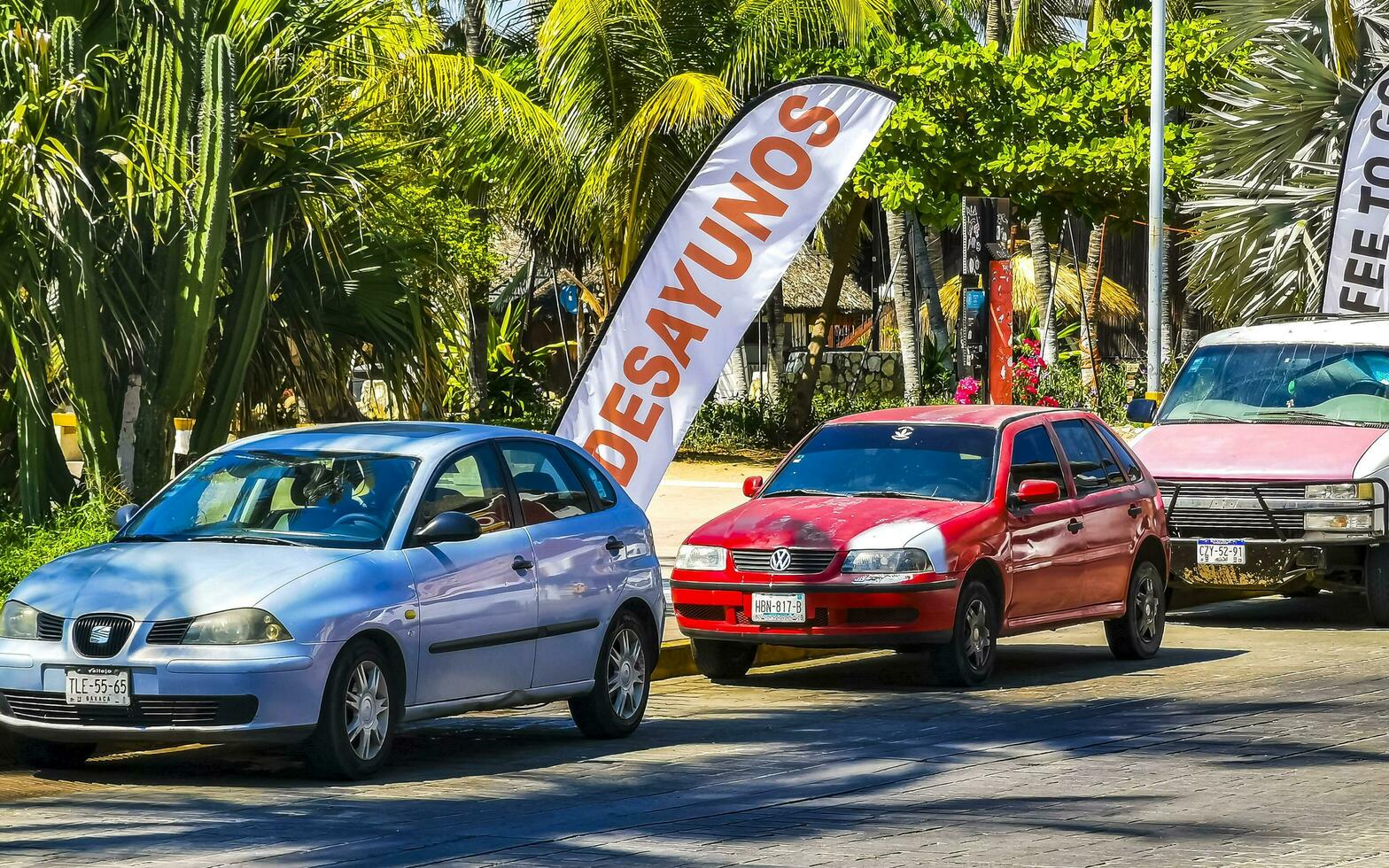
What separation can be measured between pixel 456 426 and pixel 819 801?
2836 millimetres

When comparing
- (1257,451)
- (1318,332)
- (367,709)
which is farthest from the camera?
(1318,332)

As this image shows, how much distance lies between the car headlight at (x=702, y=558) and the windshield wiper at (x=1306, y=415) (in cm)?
624

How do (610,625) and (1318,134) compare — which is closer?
(610,625)

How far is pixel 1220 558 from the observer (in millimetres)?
15227

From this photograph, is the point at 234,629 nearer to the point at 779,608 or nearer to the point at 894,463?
the point at 779,608

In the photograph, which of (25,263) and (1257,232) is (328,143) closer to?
(25,263)

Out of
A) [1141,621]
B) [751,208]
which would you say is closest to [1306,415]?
[1141,621]

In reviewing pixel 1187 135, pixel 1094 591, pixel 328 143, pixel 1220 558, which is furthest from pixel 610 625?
pixel 1187 135

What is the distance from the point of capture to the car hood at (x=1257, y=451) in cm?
1527

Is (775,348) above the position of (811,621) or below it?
above

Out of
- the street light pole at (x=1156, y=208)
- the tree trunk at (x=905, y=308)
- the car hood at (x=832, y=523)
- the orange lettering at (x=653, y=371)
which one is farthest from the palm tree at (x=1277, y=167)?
the car hood at (x=832, y=523)

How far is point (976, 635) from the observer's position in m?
12.1

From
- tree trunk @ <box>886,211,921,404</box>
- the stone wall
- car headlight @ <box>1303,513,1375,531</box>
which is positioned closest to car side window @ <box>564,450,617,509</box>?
car headlight @ <box>1303,513,1375,531</box>

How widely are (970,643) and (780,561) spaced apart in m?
1.25
